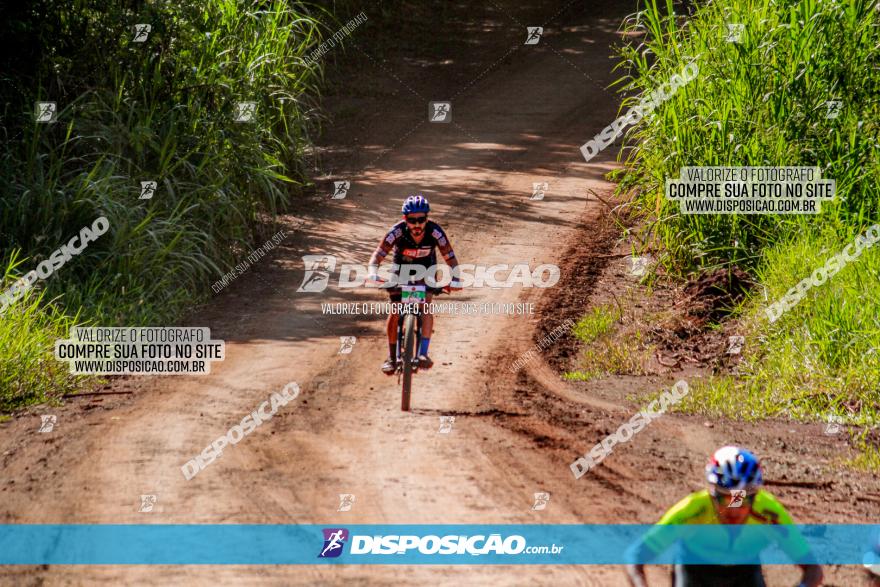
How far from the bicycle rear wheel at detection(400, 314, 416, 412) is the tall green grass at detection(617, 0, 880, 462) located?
3.52m

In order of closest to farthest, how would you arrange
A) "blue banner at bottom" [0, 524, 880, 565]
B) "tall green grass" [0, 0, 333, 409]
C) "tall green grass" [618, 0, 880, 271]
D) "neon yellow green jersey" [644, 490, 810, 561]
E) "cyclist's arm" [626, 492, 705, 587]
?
"cyclist's arm" [626, 492, 705, 587] → "neon yellow green jersey" [644, 490, 810, 561] → "blue banner at bottom" [0, 524, 880, 565] → "tall green grass" [618, 0, 880, 271] → "tall green grass" [0, 0, 333, 409]

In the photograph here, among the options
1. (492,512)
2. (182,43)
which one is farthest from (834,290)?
(182,43)

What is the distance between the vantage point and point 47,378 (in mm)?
11859

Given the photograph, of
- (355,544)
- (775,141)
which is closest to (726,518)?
(355,544)

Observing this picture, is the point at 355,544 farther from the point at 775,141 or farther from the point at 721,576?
the point at 775,141

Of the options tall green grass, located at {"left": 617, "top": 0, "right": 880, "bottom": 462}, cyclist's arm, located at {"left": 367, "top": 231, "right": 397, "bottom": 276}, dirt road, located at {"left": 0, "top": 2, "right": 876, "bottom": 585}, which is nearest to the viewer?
dirt road, located at {"left": 0, "top": 2, "right": 876, "bottom": 585}

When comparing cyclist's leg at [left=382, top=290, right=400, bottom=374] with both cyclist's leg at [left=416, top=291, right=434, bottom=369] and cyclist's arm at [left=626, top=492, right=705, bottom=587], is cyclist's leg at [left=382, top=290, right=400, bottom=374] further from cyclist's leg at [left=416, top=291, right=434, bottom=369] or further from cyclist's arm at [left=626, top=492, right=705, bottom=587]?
cyclist's arm at [left=626, top=492, right=705, bottom=587]

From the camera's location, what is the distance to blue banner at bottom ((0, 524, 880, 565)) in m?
7.34

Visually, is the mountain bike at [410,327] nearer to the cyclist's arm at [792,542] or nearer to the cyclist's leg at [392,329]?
the cyclist's leg at [392,329]

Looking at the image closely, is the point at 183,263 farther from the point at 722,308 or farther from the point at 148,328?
the point at 722,308

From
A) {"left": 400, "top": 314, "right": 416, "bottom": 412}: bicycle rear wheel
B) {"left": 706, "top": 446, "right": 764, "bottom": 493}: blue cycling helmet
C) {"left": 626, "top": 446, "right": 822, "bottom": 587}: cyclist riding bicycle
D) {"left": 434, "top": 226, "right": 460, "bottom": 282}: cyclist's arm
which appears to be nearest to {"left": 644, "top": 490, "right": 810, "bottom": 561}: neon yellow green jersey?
{"left": 626, "top": 446, "right": 822, "bottom": 587}: cyclist riding bicycle

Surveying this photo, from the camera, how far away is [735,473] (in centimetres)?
522

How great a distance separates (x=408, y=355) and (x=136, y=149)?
7.21 metres

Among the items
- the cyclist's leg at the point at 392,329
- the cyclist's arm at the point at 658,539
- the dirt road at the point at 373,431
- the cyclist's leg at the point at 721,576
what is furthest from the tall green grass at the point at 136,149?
the cyclist's leg at the point at 721,576
